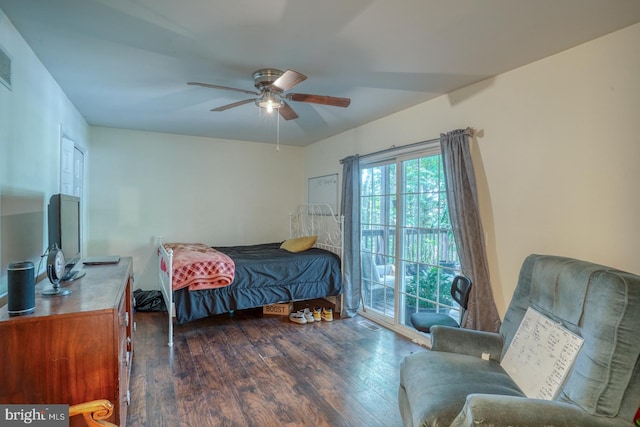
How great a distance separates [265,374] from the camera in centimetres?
264

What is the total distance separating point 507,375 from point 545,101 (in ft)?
5.93

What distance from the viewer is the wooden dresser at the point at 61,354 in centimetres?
130

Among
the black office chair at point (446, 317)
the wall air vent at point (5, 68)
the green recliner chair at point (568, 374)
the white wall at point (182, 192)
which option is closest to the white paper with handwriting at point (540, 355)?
the green recliner chair at point (568, 374)

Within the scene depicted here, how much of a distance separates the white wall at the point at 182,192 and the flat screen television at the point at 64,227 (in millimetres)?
2252

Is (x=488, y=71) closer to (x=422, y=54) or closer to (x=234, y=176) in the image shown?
(x=422, y=54)

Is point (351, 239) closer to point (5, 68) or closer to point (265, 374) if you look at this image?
point (265, 374)

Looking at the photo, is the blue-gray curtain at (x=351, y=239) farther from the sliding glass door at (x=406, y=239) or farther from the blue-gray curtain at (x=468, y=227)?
the blue-gray curtain at (x=468, y=227)

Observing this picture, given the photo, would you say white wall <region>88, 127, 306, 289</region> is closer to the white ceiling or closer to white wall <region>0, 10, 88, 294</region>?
the white ceiling

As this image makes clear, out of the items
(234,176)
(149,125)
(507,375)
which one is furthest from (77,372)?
(234,176)

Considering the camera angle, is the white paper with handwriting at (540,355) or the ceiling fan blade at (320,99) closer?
the white paper with handwriting at (540,355)

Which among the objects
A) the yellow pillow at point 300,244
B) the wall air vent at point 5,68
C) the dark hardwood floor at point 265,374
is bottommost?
the dark hardwood floor at point 265,374

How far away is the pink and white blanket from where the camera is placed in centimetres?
319

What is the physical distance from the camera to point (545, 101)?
2.26 m

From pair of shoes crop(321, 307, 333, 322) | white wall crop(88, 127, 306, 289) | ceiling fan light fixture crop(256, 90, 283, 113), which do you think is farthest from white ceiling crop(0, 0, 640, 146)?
pair of shoes crop(321, 307, 333, 322)
